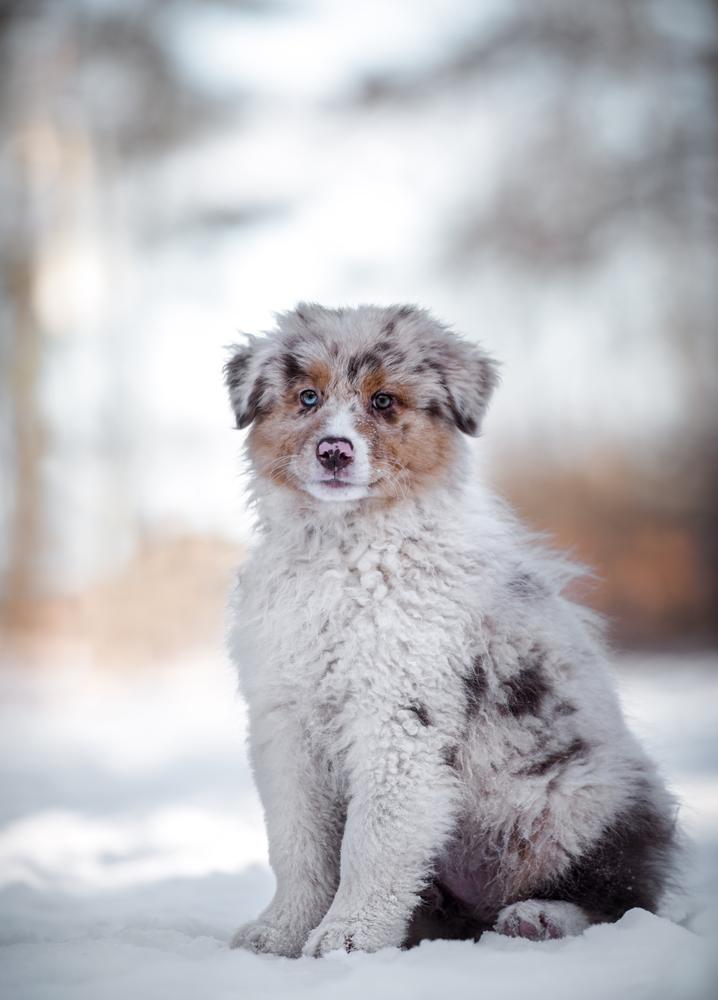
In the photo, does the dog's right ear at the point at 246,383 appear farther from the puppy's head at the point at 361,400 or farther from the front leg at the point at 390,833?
the front leg at the point at 390,833

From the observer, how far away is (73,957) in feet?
9.02

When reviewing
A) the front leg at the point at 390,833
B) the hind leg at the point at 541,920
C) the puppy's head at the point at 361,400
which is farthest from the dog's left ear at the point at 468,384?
the hind leg at the point at 541,920

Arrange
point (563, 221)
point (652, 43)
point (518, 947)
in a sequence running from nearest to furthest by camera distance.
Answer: point (518, 947), point (652, 43), point (563, 221)

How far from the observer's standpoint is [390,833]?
2.59m

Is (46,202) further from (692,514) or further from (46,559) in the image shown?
(692,514)

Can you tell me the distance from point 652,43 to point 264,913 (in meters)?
8.94

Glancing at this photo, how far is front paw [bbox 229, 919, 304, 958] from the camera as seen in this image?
9.09 feet

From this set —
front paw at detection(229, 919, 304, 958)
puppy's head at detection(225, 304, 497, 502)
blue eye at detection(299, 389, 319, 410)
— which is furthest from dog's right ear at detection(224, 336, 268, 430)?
front paw at detection(229, 919, 304, 958)

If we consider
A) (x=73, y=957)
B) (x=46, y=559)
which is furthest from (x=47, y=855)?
(x=46, y=559)

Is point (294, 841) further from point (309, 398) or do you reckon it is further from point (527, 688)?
point (309, 398)

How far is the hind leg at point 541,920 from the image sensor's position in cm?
259

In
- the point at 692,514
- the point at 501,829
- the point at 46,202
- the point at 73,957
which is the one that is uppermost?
the point at 46,202

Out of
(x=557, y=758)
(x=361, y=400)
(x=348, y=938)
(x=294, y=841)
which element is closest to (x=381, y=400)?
(x=361, y=400)

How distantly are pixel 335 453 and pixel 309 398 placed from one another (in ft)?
0.91
